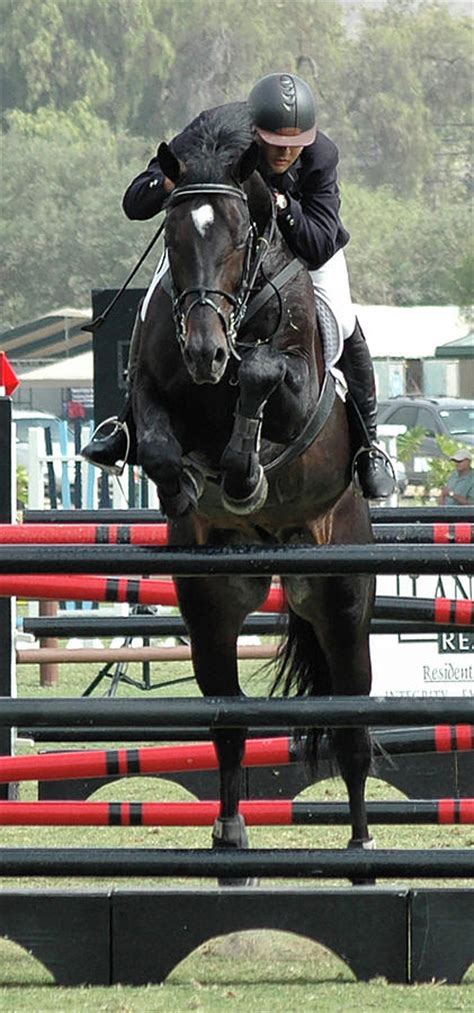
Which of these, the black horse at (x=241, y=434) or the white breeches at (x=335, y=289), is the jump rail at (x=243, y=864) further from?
the white breeches at (x=335, y=289)

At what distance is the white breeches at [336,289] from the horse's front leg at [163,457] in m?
0.67

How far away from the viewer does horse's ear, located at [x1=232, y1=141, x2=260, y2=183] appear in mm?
4141

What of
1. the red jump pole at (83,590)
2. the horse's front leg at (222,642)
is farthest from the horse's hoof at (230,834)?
the red jump pole at (83,590)

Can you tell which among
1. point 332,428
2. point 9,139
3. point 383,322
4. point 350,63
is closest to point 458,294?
point 383,322

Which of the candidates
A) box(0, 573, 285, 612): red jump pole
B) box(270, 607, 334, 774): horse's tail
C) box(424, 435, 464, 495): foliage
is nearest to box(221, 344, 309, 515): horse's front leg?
box(0, 573, 285, 612): red jump pole

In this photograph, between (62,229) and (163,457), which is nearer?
(163,457)

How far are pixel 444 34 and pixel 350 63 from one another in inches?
326

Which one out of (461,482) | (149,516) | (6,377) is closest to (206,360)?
(149,516)

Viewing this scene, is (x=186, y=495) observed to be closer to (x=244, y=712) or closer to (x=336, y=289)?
(x=244, y=712)

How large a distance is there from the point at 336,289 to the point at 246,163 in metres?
0.79

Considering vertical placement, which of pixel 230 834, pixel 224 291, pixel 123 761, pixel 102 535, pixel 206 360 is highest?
pixel 224 291

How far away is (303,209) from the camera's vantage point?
181 inches

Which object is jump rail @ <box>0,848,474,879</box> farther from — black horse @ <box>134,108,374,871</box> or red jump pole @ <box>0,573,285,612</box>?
red jump pole @ <box>0,573,285,612</box>

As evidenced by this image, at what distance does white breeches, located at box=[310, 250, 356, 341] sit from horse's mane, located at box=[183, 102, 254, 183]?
2.06 feet
